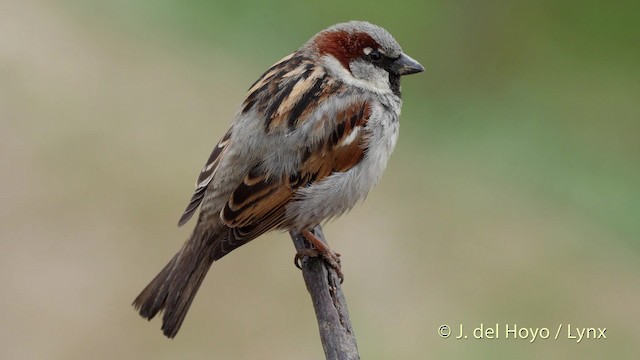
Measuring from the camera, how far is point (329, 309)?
3.23m

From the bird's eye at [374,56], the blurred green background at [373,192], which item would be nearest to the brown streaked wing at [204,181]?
the bird's eye at [374,56]

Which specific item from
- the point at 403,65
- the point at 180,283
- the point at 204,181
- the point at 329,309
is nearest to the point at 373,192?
the point at 403,65

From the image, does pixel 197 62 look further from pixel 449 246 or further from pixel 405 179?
pixel 449 246

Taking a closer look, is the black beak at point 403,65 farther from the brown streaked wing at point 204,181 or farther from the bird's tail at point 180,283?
the bird's tail at point 180,283

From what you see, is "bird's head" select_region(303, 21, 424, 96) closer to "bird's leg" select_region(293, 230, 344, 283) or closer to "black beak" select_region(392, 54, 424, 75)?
"black beak" select_region(392, 54, 424, 75)

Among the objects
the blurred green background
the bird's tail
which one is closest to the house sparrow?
the bird's tail

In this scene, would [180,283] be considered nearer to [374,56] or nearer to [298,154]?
[298,154]

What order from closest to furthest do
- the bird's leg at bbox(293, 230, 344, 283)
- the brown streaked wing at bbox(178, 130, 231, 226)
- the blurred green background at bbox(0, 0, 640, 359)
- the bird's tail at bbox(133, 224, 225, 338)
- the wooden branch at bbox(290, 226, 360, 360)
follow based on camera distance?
the wooden branch at bbox(290, 226, 360, 360), the bird's tail at bbox(133, 224, 225, 338), the bird's leg at bbox(293, 230, 344, 283), the brown streaked wing at bbox(178, 130, 231, 226), the blurred green background at bbox(0, 0, 640, 359)

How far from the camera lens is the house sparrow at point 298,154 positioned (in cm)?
367

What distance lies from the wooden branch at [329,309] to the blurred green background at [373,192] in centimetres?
179

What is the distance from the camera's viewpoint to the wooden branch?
9.87 ft

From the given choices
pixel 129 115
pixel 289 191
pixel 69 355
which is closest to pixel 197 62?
pixel 129 115

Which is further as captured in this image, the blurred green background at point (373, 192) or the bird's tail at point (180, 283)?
the blurred green background at point (373, 192)

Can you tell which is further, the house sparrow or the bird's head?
the bird's head
